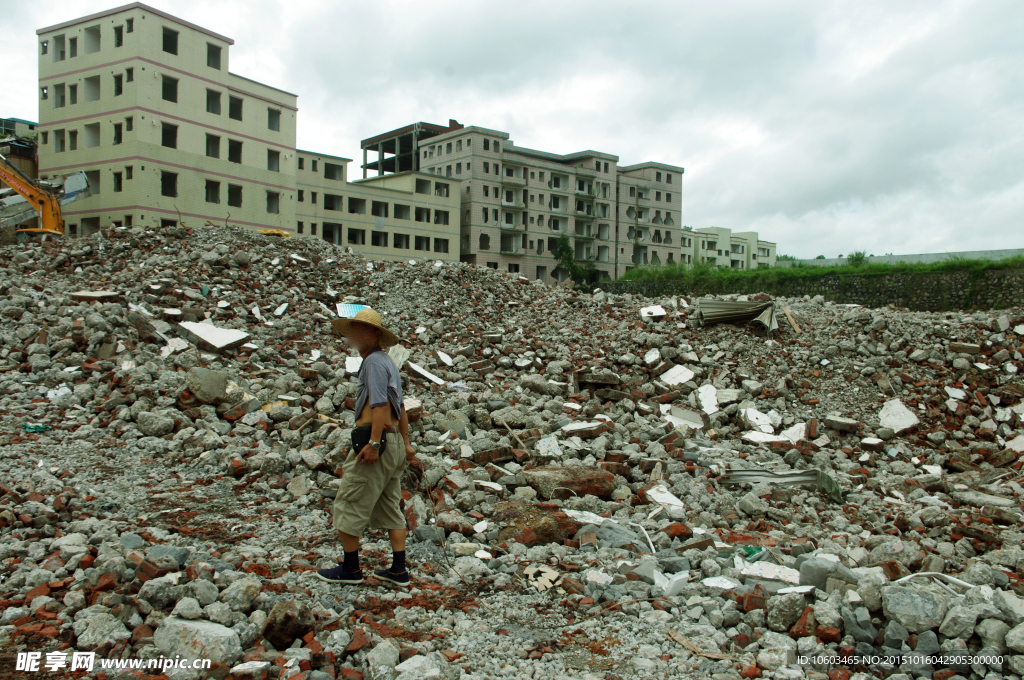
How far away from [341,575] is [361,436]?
837 mm

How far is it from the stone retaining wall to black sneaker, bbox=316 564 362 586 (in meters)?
15.1

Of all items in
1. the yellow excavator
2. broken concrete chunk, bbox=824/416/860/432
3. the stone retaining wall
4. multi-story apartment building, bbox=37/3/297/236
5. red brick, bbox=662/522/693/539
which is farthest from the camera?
multi-story apartment building, bbox=37/3/297/236

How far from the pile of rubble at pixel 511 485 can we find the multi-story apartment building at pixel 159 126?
13.6 metres

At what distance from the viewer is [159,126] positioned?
23406 millimetres

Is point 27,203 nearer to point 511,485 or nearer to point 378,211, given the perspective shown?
point 511,485

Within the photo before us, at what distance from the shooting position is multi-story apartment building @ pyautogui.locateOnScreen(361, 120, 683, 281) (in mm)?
43312

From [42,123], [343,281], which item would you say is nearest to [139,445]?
[343,281]

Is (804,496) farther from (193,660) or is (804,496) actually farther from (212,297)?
(212,297)

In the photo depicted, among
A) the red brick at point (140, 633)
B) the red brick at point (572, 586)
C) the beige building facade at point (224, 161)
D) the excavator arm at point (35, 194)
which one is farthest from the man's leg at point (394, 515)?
the beige building facade at point (224, 161)

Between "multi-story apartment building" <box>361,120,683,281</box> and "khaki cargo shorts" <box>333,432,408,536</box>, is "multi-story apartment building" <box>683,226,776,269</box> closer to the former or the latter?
"multi-story apartment building" <box>361,120,683,281</box>

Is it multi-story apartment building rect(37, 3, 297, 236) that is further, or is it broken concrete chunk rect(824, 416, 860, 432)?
multi-story apartment building rect(37, 3, 297, 236)

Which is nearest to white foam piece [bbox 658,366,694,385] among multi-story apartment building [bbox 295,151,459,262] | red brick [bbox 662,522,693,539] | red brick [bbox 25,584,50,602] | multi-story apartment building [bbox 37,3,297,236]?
red brick [bbox 662,522,693,539]

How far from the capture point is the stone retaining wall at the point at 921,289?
13281 millimetres

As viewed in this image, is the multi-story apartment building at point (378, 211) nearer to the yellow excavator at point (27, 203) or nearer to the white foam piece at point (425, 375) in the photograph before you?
the yellow excavator at point (27, 203)
